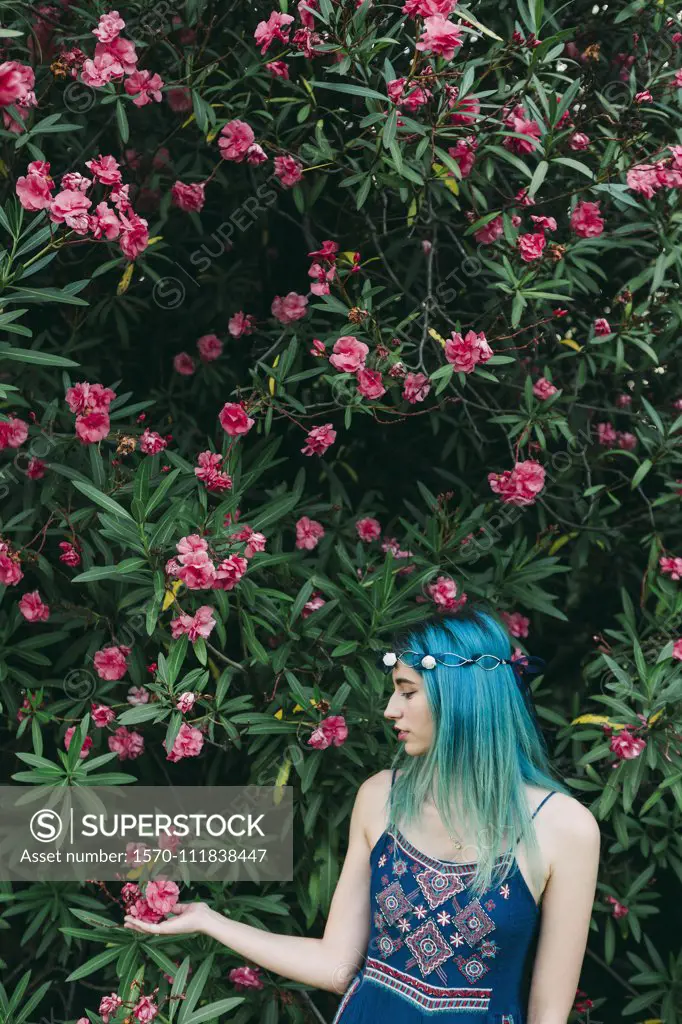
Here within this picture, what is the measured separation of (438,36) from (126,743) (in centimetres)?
156

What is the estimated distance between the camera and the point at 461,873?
5.56 feet

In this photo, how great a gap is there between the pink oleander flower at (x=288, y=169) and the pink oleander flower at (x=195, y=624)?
96cm

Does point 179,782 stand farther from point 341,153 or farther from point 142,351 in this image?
point 341,153

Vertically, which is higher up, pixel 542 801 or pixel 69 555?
pixel 542 801

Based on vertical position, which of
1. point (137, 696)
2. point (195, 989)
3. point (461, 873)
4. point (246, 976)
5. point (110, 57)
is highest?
point (110, 57)

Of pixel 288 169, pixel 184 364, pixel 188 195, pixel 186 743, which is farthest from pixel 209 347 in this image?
pixel 186 743

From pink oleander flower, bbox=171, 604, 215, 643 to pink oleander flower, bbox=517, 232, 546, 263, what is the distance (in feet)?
3.24

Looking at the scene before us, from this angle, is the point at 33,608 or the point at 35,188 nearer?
the point at 35,188

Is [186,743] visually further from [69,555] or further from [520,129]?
[520,129]

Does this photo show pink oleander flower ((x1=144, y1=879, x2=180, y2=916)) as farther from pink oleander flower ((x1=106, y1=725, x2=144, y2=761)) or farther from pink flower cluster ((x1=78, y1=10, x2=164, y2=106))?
pink flower cluster ((x1=78, y1=10, x2=164, y2=106))

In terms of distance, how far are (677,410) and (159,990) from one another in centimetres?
178

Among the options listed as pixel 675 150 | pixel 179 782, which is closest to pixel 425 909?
pixel 179 782

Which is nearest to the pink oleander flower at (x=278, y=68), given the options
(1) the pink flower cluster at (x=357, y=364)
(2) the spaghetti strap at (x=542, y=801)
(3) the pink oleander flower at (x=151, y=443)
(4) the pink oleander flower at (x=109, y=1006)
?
(1) the pink flower cluster at (x=357, y=364)

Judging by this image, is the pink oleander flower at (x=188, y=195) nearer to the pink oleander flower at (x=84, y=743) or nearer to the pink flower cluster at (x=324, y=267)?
the pink flower cluster at (x=324, y=267)
